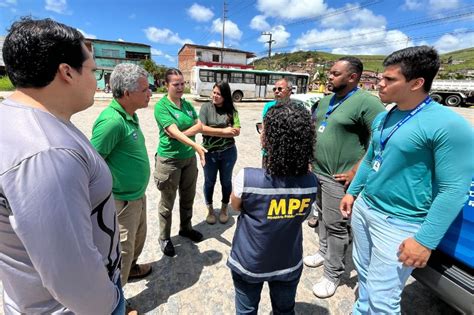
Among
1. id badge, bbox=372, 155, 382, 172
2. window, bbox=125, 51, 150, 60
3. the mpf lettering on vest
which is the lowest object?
the mpf lettering on vest

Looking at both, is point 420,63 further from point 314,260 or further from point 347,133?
point 314,260

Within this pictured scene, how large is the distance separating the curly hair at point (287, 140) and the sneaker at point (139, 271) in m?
1.94

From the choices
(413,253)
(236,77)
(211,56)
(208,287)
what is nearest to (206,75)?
(236,77)

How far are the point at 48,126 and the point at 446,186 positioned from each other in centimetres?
185

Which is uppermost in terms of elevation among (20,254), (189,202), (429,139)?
(429,139)

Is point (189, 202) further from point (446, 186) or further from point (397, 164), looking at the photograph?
point (446, 186)

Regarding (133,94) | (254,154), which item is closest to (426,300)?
(133,94)

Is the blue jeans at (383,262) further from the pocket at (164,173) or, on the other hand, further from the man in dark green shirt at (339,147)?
the pocket at (164,173)

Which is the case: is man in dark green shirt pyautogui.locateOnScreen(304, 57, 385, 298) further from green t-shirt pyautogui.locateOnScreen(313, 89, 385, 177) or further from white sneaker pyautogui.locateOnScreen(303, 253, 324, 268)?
white sneaker pyautogui.locateOnScreen(303, 253, 324, 268)

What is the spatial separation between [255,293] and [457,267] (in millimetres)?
1405

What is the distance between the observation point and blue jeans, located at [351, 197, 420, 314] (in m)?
1.66

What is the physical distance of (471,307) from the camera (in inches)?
64.4

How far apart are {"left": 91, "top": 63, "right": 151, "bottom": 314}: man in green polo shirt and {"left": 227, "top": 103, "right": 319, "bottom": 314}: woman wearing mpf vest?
0.95m

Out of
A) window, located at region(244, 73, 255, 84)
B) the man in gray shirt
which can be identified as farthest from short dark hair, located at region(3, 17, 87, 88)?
window, located at region(244, 73, 255, 84)
